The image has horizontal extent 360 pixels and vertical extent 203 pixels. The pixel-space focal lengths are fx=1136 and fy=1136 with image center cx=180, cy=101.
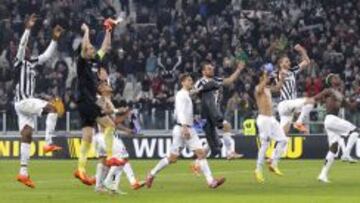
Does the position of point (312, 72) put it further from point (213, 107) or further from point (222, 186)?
point (222, 186)

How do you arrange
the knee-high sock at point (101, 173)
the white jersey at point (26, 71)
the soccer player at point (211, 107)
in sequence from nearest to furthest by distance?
the knee-high sock at point (101, 173) → the white jersey at point (26, 71) → the soccer player at point (211, 107)

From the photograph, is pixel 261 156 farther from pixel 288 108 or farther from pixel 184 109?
pixel 288 108

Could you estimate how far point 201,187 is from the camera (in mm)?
24078

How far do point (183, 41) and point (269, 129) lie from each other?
1938 centimetres

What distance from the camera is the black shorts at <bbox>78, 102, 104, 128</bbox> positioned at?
862 inches

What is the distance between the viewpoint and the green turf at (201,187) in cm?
2062

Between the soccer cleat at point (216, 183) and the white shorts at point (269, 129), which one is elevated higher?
the white shorts at point (269, 129)

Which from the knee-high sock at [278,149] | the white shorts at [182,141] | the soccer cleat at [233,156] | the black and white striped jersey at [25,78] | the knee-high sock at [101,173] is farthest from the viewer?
the soccer cleat at [233,156]

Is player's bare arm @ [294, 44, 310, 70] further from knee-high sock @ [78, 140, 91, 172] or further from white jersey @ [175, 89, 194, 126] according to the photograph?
knee-high sock @ [78, 140, 91, 172]

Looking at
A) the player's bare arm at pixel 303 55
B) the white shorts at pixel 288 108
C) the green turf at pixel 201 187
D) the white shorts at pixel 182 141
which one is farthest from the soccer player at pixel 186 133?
the white shorts at pixel 288 108

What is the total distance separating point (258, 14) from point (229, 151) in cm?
1531

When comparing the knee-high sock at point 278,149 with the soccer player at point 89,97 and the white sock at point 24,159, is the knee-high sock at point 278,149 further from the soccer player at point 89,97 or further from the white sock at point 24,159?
the soccer player at point 89,97

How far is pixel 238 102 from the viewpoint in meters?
41.1

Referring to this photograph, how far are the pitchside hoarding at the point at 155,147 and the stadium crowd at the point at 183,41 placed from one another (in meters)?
1.19
